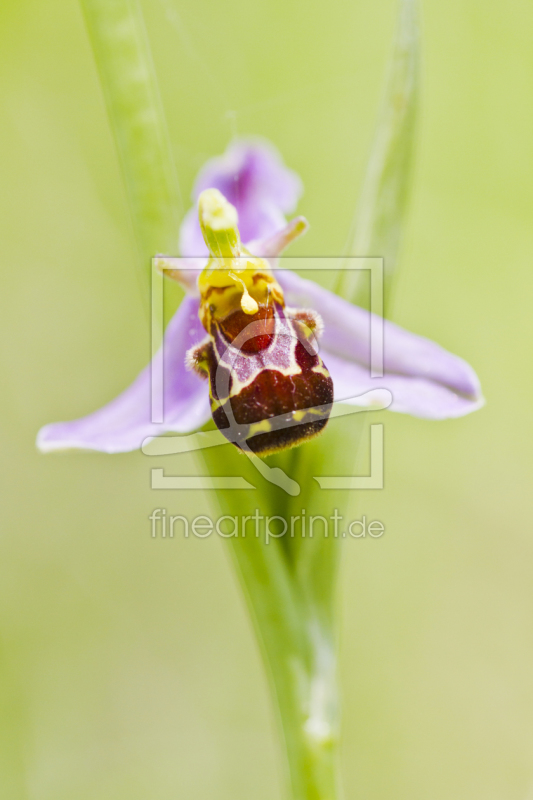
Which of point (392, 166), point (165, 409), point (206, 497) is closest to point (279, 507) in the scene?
point (165, 409)

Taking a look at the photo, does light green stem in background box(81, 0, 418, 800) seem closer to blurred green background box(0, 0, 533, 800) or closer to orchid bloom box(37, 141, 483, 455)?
orchid bloom box(37, 141, 483, 455)

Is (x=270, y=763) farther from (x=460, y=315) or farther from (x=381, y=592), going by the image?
(x=460, y=315)

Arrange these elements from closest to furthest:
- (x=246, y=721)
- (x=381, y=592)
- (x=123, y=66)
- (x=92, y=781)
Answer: (x=123, y=66) < (x=92, y=781) < (x=246, y=721) < (x=381, y=592)

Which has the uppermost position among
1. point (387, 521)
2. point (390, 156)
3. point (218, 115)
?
point (218, 115)

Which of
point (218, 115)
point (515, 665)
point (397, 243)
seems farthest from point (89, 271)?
point (515, 665)

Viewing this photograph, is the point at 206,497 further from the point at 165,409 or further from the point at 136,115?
the point at 136,115

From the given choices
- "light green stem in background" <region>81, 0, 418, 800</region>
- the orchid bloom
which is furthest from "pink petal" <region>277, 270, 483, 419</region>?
"light green stem in background" <region>81, 0, 418, 800</region>
